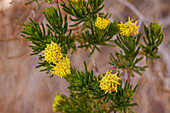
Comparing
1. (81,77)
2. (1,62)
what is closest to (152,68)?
(81,77)

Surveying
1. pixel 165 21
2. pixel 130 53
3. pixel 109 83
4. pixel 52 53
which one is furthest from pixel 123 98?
pixel 165 21

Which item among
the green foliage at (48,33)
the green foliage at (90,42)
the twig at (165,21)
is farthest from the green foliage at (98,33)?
the twig at (165,21)

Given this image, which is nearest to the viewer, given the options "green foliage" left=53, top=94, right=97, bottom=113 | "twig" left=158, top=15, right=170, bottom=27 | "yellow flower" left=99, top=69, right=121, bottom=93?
"yellow flower" left=99, top=69, right=121, bottom=93

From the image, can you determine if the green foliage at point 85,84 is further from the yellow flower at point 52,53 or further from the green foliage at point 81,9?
the green foliage at point 81,9

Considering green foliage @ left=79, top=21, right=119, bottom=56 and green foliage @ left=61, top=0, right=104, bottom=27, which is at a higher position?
green foliage @ left=61, top=0, right=104, bottom=27

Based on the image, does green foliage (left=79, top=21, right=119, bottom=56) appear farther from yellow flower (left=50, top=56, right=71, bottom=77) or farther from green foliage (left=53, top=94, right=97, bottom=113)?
green foliage (left=53, top=94, right=97, bottom=113)

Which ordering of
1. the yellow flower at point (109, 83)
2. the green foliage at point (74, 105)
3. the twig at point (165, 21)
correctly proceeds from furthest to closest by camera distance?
1. the twig at point (165, 21)
2. the green foliage at point (74, 105)
3. the yellow flower at point (109, 83)

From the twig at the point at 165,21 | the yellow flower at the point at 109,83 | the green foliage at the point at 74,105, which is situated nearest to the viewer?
the yellow flower at the point at 109,83

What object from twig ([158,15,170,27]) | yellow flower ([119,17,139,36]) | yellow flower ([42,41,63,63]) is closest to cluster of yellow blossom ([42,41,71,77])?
yellow flower ([42,41,63,63])

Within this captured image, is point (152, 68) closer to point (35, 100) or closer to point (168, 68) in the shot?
point (168, 68)
